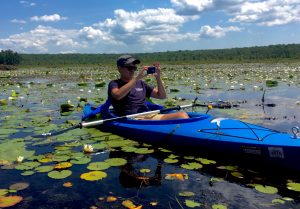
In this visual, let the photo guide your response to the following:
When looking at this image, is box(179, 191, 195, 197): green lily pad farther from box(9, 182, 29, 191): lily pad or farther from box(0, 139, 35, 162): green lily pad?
box(0, 139, 35, 162): green lily pad

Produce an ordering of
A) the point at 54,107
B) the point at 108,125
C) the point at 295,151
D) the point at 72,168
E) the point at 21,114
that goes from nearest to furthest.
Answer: the point at 295,151 < the point at 72,168 < the point at 108,125 < the point at 21,114 < the point at 54,107

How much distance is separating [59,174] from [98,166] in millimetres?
590

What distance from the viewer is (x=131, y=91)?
687 centimetres

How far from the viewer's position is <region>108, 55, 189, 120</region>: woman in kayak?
643 centimetres

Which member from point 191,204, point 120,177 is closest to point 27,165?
point 120,177

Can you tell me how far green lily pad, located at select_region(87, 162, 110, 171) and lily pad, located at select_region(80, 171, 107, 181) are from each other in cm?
20

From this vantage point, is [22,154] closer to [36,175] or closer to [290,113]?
[36,175]

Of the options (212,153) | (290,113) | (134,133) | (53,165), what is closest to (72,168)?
(53,165)

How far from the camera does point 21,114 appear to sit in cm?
998

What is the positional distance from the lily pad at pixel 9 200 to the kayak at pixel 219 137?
2756 millimetres

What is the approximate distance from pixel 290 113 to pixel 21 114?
7484 millimetres

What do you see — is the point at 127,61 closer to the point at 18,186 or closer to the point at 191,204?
the point at 18,186

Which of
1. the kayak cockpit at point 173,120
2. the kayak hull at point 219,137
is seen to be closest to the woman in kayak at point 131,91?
the kayak cockpit at point 173,120

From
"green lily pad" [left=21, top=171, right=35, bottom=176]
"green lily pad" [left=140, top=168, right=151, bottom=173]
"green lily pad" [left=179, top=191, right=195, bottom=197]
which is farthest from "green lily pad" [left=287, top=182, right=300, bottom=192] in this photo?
"green lily pad" [left=21, top=171, right=35, bottom=176]
